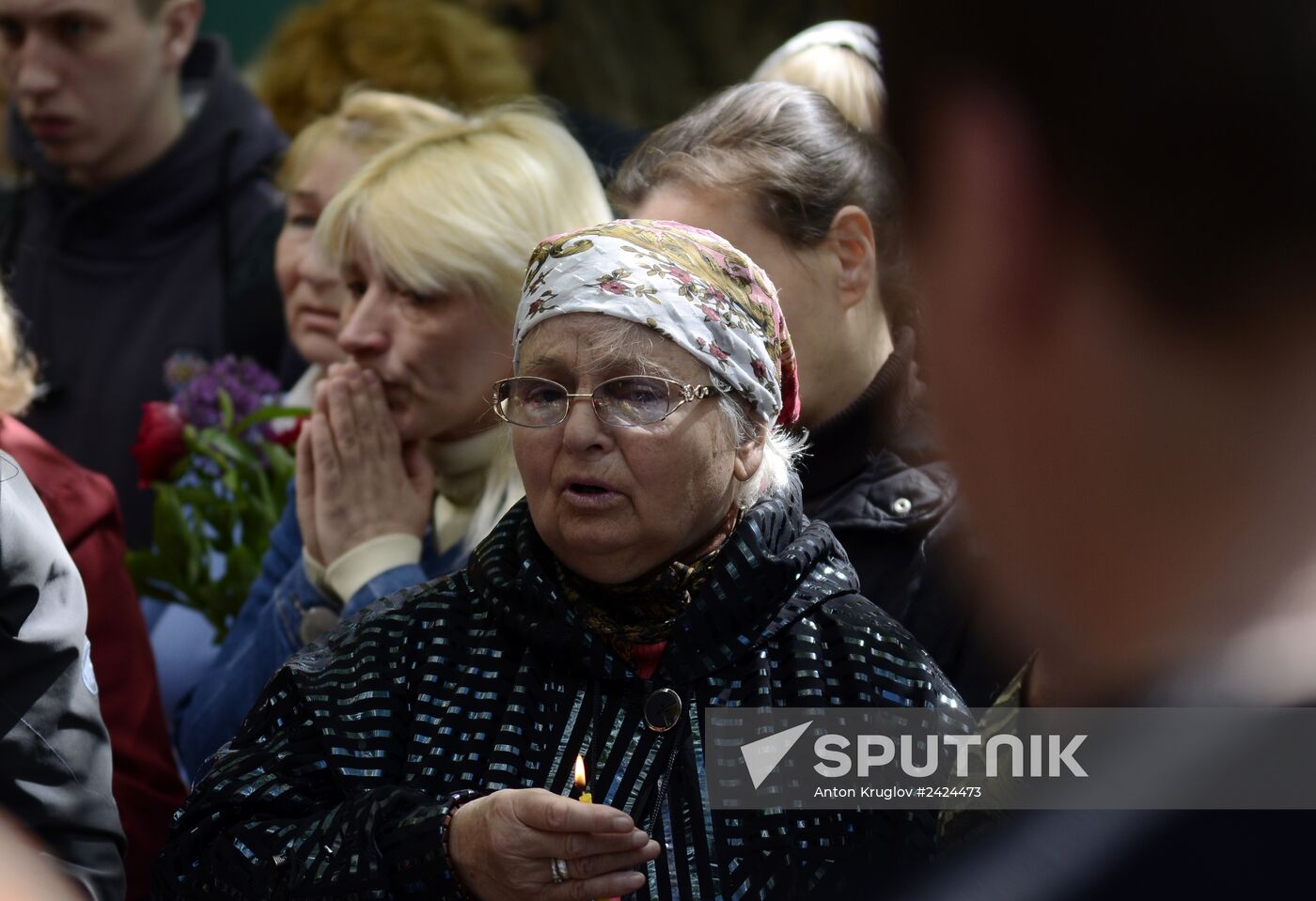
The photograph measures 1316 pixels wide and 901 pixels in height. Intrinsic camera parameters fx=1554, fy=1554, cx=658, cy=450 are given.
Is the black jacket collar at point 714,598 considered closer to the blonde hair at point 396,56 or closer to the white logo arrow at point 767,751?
the white logo arrow at point 767,751

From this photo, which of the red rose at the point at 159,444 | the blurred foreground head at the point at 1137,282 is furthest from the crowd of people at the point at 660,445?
the red rose at the point at 159,444

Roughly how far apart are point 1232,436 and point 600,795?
145cm

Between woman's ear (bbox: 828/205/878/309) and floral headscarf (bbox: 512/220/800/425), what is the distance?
43cm

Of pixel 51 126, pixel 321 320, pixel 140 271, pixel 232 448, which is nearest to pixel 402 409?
pixel 232 448

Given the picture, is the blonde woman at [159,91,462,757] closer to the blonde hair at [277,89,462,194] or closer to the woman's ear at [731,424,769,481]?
the blonde hair at [277,89,462,194]

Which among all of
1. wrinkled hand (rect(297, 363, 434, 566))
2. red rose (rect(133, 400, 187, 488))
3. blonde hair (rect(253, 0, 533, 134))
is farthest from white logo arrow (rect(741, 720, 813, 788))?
blonde hair (rect(253, 0, 533, 134))

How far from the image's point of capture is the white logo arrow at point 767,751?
77.7 inches

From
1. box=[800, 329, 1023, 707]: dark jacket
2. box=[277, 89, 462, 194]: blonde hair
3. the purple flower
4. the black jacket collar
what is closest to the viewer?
the black jacket collar

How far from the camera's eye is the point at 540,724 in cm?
205

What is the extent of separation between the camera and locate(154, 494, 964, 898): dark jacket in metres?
1.93

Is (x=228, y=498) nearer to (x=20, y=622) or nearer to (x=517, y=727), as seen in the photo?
(x=20, y=622)

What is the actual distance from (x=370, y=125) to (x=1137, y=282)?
343cm

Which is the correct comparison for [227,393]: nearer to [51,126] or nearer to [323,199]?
[323,199]

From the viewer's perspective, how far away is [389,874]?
1.90m
